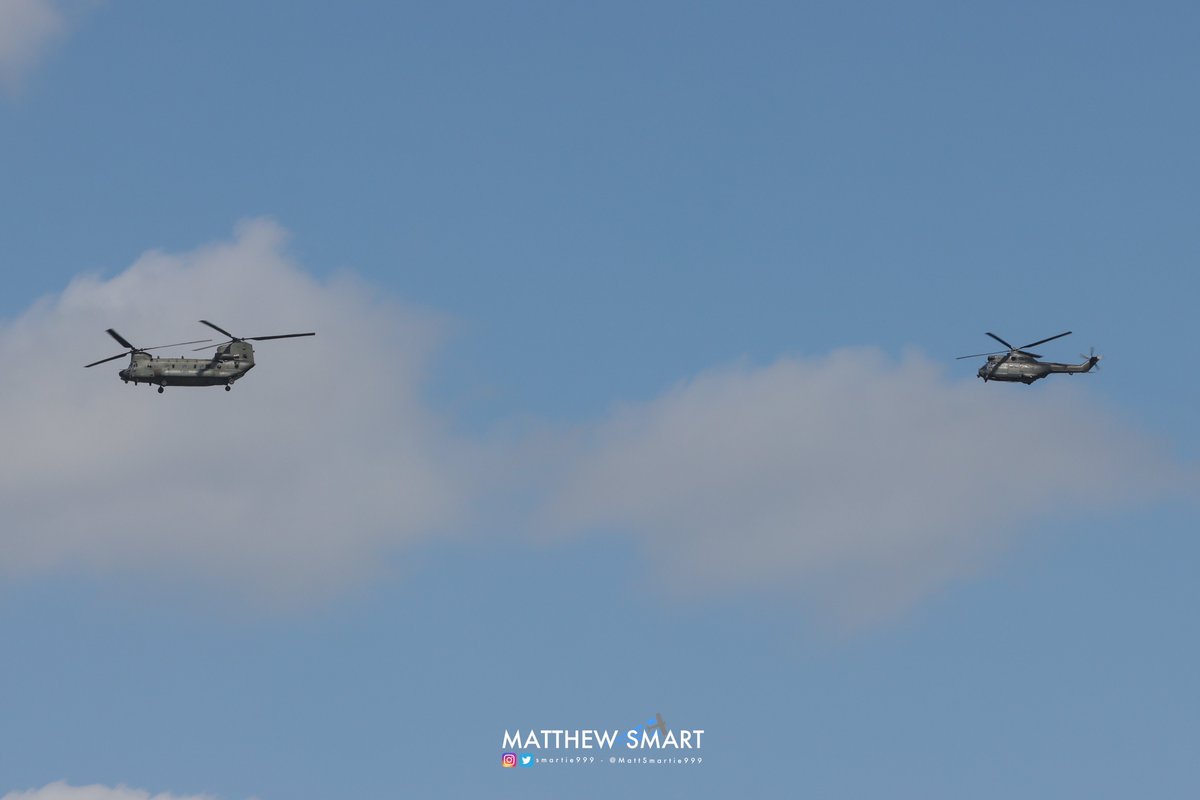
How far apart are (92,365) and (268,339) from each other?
19.2 meters

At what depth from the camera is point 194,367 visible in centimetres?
19725

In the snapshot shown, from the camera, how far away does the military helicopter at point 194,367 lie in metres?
197

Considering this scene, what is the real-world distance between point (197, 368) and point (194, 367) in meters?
0.35

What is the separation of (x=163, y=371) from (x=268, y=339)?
535 inches

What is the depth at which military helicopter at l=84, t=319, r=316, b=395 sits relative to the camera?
646ft

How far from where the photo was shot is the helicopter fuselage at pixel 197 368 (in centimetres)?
19675

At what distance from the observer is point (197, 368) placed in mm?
197250

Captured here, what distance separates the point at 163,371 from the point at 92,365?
799 cm

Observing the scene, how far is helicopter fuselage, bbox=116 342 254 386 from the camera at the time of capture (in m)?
197

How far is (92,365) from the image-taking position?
634 feet

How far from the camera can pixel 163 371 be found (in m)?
198
